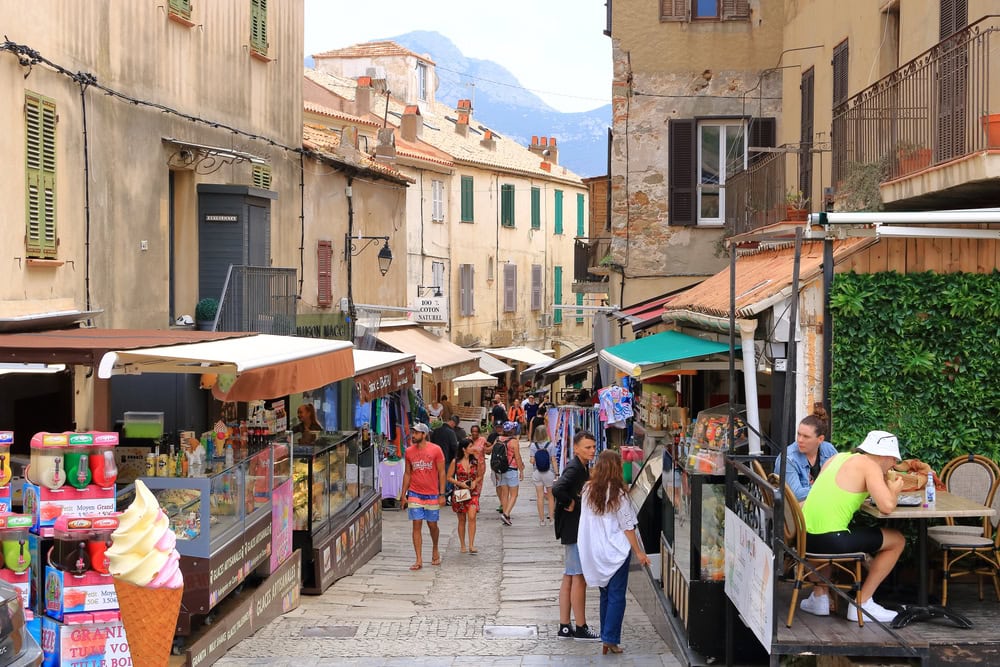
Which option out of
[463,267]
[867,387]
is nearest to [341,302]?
[867,387]

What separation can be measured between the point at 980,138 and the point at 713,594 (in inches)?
165

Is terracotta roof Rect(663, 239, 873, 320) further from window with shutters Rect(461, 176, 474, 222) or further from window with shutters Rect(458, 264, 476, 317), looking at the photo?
window with shutters Rect(461, 176, 474, 222)

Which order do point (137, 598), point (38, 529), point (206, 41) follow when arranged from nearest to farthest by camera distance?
point (137, 598)
point (38, 529)
point (206, 41)

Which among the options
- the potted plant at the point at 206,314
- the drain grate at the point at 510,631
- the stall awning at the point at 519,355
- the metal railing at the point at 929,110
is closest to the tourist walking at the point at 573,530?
the drain grate at the point at 510,631

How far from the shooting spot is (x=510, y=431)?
19.4 metres

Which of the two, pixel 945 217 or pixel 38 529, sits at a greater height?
pixel 945 217

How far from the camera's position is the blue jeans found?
9789 millimetres

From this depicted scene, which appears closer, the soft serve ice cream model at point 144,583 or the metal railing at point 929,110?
the soft serve ice cream model at point 144,583

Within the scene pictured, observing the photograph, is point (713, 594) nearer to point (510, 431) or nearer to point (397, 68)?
point (510, 431)

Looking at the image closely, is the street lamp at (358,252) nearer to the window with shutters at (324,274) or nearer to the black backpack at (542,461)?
the window with shutters at (324,274)

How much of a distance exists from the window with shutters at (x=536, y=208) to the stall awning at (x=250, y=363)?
37.8 metres

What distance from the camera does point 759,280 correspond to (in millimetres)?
13055

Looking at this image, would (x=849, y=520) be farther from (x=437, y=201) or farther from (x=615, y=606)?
(x=437, y=201)

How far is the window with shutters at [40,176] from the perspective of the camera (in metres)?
12.5
